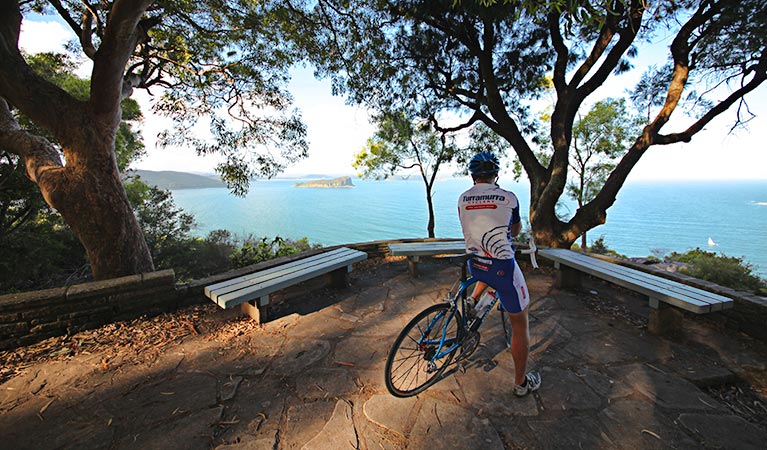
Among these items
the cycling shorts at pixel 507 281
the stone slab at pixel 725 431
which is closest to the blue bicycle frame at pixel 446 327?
the cycling shorts at pixel 507 281

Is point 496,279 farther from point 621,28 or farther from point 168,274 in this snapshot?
point 621,28

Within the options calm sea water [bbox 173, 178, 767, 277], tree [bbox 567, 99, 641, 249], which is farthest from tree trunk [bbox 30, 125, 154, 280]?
calm sea water [bbox 173, 178, 767, 277]

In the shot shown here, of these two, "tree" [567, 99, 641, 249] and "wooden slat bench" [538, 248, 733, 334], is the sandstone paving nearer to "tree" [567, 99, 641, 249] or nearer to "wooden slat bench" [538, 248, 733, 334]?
"wooden slat bench" [538, 248, 733, 334]

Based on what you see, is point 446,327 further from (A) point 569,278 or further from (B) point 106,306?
(B) point 106,306

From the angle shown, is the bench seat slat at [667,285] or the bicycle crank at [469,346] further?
the bench seat slat at [667,285]

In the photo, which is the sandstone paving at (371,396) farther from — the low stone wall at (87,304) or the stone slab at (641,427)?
the low stone wall at (87,304)

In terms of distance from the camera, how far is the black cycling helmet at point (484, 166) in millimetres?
2266

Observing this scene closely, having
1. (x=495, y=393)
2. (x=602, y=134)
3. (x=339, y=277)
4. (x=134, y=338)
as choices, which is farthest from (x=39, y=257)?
(x=602, y=134)

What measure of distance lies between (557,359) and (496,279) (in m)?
1.31

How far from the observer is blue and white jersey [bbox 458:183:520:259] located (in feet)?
7.07

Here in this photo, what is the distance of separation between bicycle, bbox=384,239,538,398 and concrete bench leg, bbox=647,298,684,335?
1993mm

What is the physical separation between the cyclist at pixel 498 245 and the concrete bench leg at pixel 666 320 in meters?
1.95

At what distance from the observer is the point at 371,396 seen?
2293 millimetres

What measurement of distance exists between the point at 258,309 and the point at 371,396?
185cm
